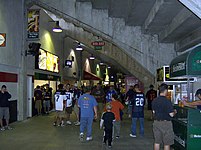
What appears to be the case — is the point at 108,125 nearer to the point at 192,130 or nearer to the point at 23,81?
the point at 192,130

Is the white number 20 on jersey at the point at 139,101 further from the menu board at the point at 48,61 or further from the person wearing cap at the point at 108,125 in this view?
the menu board at the point at 48,61

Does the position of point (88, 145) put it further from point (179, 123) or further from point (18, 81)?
point (18, 81)

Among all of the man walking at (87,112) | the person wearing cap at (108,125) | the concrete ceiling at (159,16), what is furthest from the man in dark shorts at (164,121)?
the concrete ceiling at (159,16)

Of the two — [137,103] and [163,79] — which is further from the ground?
[163,79]

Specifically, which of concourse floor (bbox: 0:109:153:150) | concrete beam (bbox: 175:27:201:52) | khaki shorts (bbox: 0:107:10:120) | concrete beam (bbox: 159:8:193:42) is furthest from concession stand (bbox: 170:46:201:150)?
khaki shorts (bbox: 0:107:10:120)

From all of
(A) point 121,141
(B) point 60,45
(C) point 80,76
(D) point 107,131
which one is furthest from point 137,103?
(C) point 80,76

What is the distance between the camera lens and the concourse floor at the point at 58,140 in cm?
897

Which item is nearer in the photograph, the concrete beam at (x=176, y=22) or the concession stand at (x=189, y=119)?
the concession stand at (x=189, y=119)

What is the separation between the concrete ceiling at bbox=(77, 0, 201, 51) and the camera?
34.5ft

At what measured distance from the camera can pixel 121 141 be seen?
9.95m

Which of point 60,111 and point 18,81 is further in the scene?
point 18,81

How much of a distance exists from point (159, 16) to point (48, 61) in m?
10.3

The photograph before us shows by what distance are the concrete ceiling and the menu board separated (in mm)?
5925

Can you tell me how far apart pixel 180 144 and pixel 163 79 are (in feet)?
17.9
